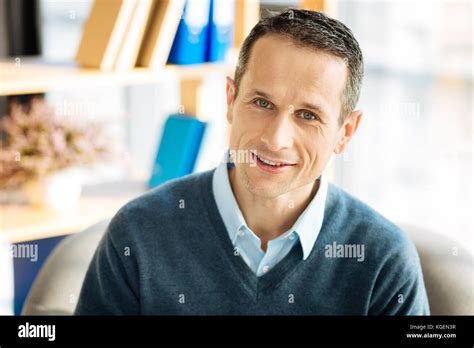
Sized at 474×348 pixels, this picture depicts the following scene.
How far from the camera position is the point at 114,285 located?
1.08 m

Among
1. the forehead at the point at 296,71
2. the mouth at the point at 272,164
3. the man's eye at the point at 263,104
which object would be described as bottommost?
the mouth at the point at 272,164

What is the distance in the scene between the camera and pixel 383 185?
242 centimetres

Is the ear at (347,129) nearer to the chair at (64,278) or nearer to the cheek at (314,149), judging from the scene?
the cheek at (314,149)

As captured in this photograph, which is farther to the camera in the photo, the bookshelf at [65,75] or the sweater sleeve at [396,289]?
the bookshelf at [65,75]

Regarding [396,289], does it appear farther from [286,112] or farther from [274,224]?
[286,112]

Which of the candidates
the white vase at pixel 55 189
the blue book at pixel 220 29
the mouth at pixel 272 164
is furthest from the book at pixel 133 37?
the mouth at pixel 272 164

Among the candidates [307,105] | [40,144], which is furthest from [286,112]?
[40,144]

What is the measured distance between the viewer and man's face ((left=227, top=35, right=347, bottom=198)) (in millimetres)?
979

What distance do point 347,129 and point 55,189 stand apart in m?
1.04

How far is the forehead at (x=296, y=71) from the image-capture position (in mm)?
975
